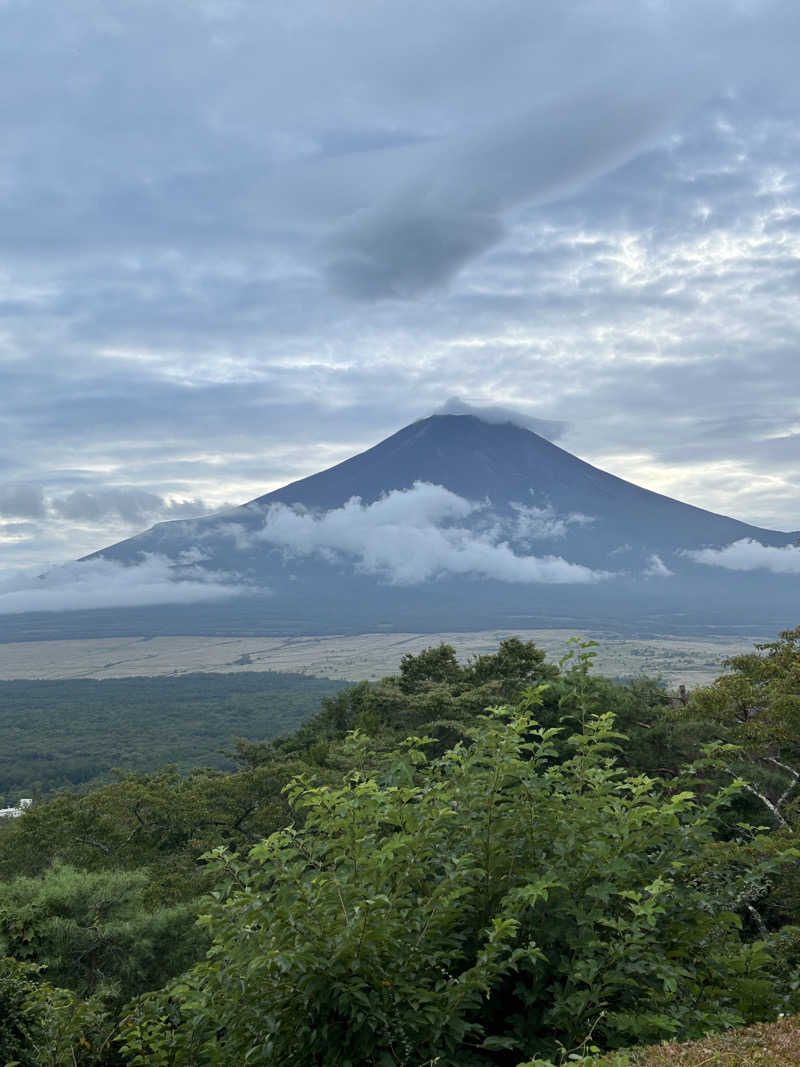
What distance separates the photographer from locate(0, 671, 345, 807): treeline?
2391 inches

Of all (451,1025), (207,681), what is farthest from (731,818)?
(207,681)

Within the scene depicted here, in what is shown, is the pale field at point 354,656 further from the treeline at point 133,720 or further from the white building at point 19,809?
the white building at point 19,809

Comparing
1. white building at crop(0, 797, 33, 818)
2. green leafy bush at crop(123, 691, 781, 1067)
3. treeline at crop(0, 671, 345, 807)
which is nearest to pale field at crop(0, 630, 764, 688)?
treeline at crop(0, 671, 345, 807)

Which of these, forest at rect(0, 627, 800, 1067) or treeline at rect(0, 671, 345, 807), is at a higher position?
forest at rect(0, 627, 800, 1067)

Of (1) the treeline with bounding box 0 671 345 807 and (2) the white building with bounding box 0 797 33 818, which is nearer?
(2) the white building with bounding box 0 797 33 818

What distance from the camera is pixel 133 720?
89000mm

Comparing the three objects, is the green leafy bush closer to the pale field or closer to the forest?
the forest

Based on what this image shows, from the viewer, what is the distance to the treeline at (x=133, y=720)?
60719mm

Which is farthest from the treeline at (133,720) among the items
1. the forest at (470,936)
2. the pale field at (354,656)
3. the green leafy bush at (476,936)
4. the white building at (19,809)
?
the green leafy bush at (476,936)

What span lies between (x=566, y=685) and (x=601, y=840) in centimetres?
189

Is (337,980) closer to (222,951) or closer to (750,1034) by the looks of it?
(222,951)

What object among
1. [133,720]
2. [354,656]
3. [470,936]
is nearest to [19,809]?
[470,936]

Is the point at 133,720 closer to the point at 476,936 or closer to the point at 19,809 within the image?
the point at 19,809

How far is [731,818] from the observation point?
15.6m
